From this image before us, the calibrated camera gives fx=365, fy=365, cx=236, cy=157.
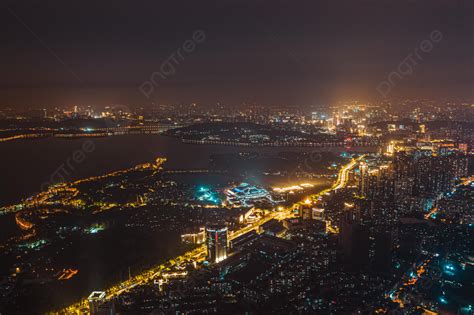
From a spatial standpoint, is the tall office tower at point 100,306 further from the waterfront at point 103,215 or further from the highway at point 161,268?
the waterfront at point 103,215

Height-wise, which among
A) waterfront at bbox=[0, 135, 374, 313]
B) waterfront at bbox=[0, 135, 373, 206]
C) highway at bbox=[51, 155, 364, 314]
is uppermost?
waterfront at bbox=[0, 135, 373, 206]

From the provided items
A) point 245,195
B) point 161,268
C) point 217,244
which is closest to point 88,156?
point 245,195

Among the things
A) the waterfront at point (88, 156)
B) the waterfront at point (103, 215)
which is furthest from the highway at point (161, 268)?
the waterfront at point (88, 156)

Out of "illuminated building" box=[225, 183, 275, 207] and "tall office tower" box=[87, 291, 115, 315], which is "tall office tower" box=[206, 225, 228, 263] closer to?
"tall office tower" box=[87, 291, 115, 315]

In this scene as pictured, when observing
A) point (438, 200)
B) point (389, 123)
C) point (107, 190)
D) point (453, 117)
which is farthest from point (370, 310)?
point (453, 117)

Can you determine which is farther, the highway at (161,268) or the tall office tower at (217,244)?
the tall office tower at (217,244)

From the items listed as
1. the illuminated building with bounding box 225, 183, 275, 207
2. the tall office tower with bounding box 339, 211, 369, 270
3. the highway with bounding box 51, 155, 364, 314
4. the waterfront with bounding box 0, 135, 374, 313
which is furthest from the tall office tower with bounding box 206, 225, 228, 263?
the illuminated building with bounding box 225, 183, 275, 207
